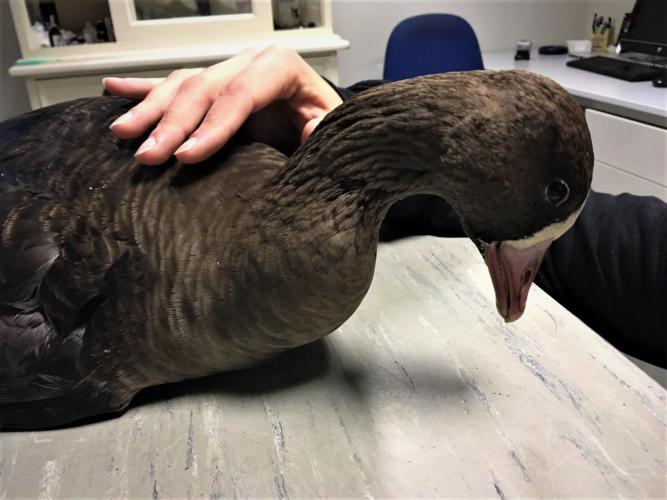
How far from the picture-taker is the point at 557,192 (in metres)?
0.43

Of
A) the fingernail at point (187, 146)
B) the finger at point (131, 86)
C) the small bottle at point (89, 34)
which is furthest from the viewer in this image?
the small bottle at point (89, 34)

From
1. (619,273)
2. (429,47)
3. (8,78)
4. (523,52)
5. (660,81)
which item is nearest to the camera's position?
(619,273)

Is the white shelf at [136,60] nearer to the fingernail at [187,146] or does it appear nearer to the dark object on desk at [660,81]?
the dark object on desk at [660,81]

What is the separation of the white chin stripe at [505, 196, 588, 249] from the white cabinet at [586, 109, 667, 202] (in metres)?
1.21

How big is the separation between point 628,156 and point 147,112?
1.44m

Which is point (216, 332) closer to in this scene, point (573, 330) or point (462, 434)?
point (462, 434)

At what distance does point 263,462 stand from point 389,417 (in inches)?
4.8

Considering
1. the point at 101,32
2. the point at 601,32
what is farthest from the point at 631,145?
the point at 101,32

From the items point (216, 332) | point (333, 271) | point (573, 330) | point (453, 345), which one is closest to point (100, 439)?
point (216, 332)

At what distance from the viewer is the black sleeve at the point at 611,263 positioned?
2.51 feet

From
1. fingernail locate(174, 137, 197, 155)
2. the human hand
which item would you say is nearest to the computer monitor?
the human hand

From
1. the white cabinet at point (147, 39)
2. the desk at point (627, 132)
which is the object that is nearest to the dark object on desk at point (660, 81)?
the desk at point (627, 132)

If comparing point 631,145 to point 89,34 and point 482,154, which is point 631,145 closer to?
point 482,154

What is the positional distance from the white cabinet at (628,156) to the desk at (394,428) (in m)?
1.09
